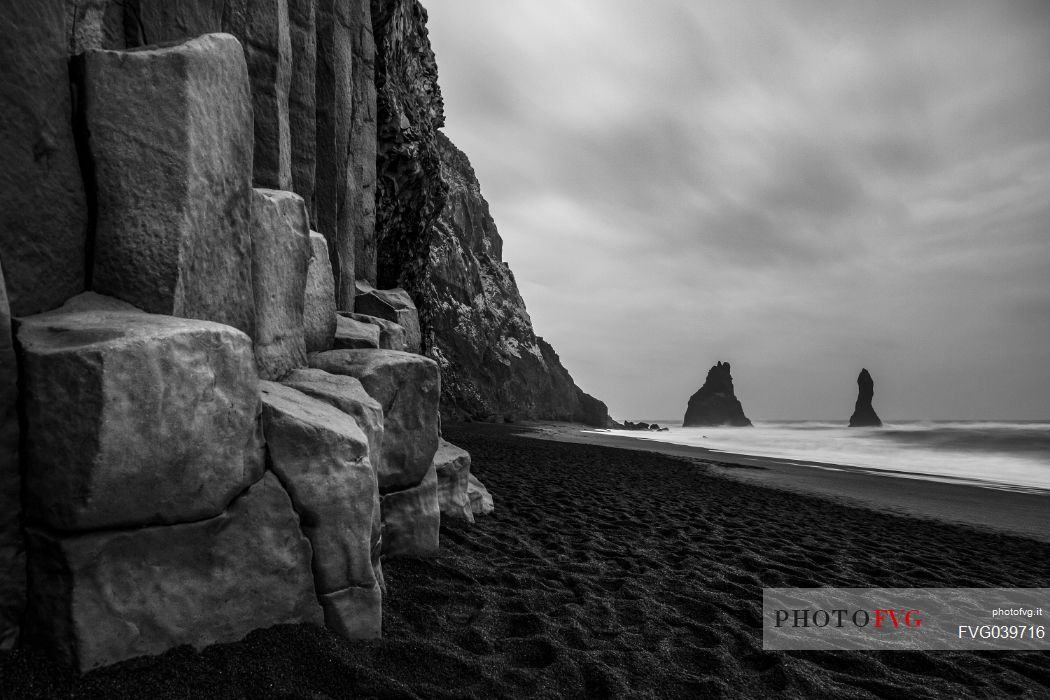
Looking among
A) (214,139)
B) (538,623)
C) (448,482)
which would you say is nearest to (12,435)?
(214,139)

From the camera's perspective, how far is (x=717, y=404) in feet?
367

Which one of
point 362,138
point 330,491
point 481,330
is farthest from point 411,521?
point 481,330

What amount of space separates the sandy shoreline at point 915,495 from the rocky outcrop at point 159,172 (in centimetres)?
1375

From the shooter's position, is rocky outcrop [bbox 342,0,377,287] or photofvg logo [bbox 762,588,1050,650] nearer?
photofvg logo [bbox 762,588,1050,650]

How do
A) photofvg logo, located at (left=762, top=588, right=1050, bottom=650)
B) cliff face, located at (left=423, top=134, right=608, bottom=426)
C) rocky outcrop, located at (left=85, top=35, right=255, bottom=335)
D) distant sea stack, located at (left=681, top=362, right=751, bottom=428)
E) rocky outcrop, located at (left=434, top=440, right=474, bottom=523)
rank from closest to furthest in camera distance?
rocky outcrop, located at (left=85, top=35, right=255, bottom=335), photofvg logo, located at (left=762, top=588, right=1050, bottom=650), rocky outcrop, located at (left=434, top=440, right=474, bottom=523), cliff face, located at (left=423, top=134, right=608, bottom=426), distant sea stack, located at (left=681, top=362, right=751, bottom=428)

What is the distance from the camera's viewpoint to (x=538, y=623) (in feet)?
13.5

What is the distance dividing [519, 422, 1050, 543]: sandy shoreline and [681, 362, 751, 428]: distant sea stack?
95.4 m

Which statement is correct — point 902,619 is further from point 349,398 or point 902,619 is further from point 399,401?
point 349,398

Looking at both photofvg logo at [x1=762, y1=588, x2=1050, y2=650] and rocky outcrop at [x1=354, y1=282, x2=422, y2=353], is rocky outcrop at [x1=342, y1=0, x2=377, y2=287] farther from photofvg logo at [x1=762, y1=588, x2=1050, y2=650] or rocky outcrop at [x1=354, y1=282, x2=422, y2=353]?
photofvg logo at [x1=762, y1=588, x2=1050, y2=650]

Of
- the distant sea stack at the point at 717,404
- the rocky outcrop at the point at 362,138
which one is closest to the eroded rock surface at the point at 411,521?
the rocky outcrop at the point at 362,138

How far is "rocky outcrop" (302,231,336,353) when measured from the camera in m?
5.52

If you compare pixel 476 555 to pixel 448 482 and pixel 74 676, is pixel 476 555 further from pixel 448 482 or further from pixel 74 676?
pixel 74 676

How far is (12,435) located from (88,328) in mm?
594

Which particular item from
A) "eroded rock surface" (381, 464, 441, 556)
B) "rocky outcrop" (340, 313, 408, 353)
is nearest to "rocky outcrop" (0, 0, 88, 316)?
"eroded rock surface" (381, 464, 441, 556)
